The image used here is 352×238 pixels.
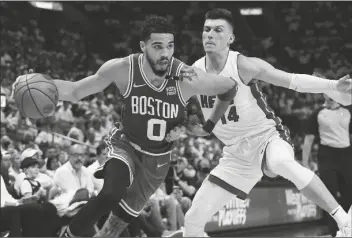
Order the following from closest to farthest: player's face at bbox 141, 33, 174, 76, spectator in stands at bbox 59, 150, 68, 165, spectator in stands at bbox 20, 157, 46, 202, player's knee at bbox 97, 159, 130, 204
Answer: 1. player's knee at bbox 97, 159, 130, 204
2. player's face at bbox 141, 33, 174, 76
3. spectator in stands at bbox 20, 157, 46, 202
4. spectator in stands at bbox 59, 150, 68, 165

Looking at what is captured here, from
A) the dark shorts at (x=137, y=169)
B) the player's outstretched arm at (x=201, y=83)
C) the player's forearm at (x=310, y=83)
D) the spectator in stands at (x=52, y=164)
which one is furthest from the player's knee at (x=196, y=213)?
the spectator in stands at (x=52, y=164)

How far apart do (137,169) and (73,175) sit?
3.17m

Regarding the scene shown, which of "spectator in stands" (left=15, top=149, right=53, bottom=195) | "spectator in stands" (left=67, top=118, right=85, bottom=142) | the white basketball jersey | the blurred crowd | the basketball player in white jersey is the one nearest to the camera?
the basketball player in white jersey

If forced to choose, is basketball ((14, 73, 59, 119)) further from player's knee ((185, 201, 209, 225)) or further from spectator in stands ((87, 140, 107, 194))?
spectator in stands ((87, 140, 107, 194))

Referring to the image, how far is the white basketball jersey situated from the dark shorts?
0.66 m

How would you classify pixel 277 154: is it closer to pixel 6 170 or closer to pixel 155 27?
pixel 155 27

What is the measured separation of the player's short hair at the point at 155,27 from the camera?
4.63m

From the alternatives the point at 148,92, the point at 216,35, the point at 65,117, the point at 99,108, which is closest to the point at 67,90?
the point at 148,92

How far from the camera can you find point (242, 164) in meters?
5.23

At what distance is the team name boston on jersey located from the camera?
4613 millimetres

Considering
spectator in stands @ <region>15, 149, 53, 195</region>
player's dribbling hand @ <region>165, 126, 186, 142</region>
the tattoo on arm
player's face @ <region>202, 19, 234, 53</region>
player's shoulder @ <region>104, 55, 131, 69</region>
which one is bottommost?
spectator in stands @ <region>15, 149, 53, 195</region>

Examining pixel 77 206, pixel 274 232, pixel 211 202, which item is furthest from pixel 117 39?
pixel 211 202

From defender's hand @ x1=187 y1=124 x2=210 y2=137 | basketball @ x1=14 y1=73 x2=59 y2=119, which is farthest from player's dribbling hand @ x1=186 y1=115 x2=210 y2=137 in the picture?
basketball @ x1=14 y1=73 x2=59 y2=119

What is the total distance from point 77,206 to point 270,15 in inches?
705
